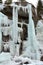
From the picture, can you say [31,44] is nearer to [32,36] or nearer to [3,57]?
[32,36]

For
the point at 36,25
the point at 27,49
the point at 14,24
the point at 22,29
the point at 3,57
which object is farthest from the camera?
the point at 36,25

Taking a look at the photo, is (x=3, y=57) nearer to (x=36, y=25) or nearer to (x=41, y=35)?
(x=41, y=35)

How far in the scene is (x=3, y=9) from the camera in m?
8.80

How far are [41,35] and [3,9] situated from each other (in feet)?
6.76

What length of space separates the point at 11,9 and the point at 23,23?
0.79 m

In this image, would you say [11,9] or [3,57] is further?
[11,9]

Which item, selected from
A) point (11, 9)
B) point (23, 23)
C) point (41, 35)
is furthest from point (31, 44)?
point (11, 9)

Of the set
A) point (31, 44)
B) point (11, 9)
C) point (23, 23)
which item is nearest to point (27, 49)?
point (31, 44)

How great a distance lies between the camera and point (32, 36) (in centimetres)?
745

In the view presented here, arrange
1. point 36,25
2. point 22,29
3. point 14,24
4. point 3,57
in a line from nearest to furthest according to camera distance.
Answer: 1. point 3,57
2. point 14,24
3. point 22,29
4. point 36,25

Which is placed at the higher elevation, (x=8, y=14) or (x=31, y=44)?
(x=8, y=14)

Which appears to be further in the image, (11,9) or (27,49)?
(11,9)

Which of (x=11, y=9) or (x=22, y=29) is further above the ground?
(x=11, y=9)

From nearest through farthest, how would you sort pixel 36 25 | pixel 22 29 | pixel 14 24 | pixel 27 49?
pixel 27 49 < pixel 14 24 < pixel 22 29 < pixel 36 25
